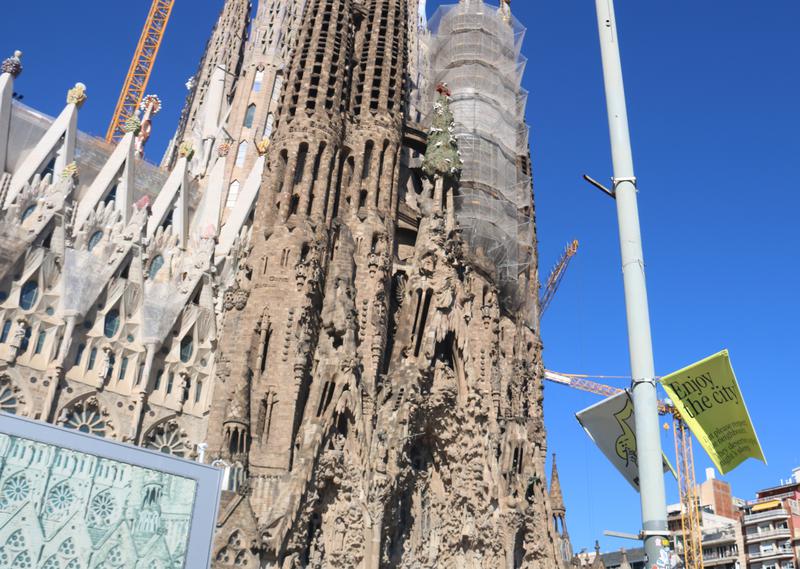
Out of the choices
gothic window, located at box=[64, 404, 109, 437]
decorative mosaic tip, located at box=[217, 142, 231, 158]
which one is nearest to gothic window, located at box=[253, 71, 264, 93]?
decorative mosaic tip, located at box=[217, 142, 231, 158]

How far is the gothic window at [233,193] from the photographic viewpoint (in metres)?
35.2

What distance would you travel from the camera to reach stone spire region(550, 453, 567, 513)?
1366 inches

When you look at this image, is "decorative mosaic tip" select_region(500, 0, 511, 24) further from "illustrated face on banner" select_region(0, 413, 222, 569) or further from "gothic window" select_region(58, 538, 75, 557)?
"gothic window" select_region(58, 538, 75, 557)

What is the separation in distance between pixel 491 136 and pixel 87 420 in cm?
2227

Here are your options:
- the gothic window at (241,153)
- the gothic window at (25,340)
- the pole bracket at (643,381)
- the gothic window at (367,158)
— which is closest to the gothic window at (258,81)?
the gothic window at (241,153)

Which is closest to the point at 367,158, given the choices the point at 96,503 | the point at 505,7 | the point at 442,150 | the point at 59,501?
the point at 442,150

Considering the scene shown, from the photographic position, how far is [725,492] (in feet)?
222

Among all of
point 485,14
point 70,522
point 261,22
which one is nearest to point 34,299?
point 70,522

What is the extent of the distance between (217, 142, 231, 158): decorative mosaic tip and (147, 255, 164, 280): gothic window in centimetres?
826

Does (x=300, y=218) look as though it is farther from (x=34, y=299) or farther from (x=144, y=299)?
(x=34, y=299)

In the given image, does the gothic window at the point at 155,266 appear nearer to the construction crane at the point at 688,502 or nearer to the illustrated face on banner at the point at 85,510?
the illustrated face on banner at the point at 85,510

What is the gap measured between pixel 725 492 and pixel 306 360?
55481mm

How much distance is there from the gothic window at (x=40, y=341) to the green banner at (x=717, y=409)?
22.3 meters

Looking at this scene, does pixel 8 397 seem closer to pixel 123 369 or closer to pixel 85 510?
pixel 123 369
